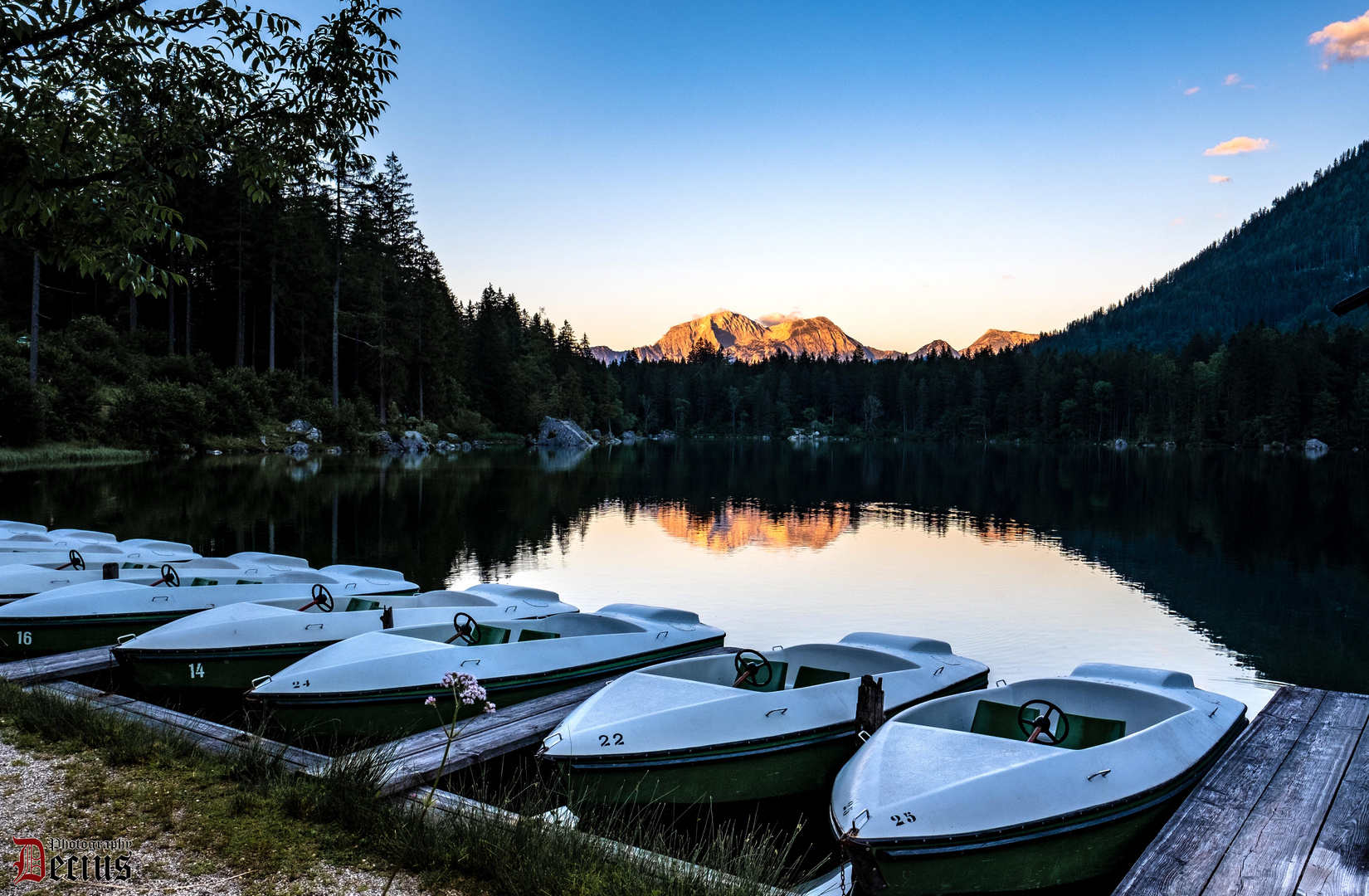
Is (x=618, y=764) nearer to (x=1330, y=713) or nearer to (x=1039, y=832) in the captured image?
(x=1039, y=832)

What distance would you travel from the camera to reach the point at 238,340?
201ft

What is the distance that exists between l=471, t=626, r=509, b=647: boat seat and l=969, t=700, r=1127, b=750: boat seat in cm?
577

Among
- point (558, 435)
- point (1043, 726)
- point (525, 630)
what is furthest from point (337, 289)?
point (1043, 726)

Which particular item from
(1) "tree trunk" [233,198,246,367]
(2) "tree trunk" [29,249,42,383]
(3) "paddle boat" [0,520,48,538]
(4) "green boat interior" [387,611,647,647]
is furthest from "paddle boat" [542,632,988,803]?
(1) "tree trunk" [233,198,246,367]

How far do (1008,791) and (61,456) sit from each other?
50279 millimetres

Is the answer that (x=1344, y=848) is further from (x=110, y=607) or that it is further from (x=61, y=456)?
(x=61, y=456)

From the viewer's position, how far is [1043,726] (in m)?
7.11

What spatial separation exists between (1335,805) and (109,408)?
190 ft

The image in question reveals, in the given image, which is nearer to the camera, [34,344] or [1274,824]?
[1274,824]

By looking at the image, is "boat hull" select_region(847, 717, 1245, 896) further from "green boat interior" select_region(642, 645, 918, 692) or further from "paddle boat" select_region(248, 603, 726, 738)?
"paddle boat" select_region(248, 603, 726, 738)

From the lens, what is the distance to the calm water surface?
54.0 ft

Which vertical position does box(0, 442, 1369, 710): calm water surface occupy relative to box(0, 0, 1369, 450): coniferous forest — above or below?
below

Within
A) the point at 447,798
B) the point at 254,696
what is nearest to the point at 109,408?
the point at 254,696

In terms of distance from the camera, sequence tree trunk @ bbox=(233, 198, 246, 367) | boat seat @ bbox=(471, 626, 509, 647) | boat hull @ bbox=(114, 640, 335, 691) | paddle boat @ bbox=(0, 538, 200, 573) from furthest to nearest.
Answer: tree trunk @ bbox=(233, 198, 246, 367) < paddle boat @ bbox=(0, 538, 200, 573) < boat seat @ bbox=(471, 626, 509, 647) < boat hull @ bbox=(114, 640, 335, 691)
